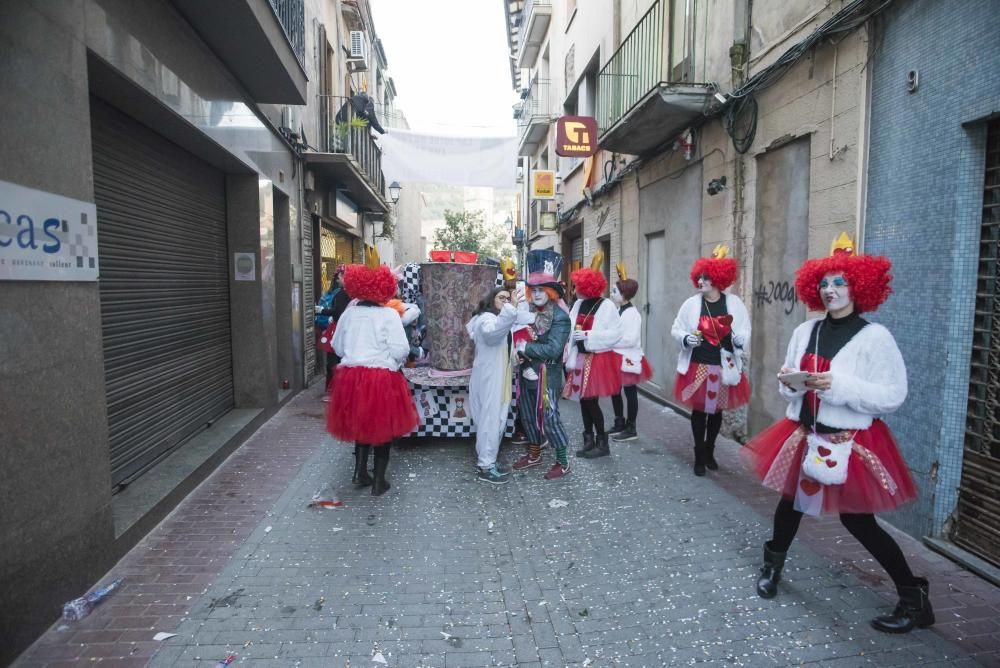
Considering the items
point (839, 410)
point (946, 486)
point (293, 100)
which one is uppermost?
point (293, 100)

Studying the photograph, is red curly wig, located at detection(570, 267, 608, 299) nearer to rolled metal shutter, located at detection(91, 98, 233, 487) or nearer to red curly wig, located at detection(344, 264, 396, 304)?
red curly wig, located at detection(344, 264, 396, 304)

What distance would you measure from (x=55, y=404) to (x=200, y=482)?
7.52 feet

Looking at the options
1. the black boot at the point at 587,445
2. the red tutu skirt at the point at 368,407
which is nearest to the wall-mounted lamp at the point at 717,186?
the black boot at the point at 587,445

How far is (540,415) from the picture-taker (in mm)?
5180

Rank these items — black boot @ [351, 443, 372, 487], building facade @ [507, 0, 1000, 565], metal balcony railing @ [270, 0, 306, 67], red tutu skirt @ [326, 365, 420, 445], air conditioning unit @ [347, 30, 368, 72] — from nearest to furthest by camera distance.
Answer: building facade @ [507, 0, 1000, 565] < red tutu skirt @ [326, 365, 420, 445] < black boot @ [351, 443, 372, 487] < metal balcony railing @ [270, 0, 306, 67] < air conditioning unit @ [347, 30, 368, 72]

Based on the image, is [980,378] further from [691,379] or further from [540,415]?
[540,415]

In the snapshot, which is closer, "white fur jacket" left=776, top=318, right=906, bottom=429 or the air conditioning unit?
"white fur jacket" left=776, top=318, right=906, bottom=429

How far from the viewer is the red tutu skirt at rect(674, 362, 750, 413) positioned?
16.2 ft

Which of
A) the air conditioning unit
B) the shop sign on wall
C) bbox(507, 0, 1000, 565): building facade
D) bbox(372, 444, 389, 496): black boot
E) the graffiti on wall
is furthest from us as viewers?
the air conditioning unit

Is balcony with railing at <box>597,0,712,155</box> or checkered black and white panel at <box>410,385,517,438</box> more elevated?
balcony with railing at <box>597,0,712,155</box>

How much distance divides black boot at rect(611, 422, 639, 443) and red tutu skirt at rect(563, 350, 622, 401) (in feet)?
2.91

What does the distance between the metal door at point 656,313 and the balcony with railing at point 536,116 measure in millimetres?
8861

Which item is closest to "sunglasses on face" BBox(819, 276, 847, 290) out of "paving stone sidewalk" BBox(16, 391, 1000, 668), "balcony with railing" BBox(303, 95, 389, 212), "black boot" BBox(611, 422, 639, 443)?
"paving stone sidewalk" BBox(16, 391, 1000, 668)

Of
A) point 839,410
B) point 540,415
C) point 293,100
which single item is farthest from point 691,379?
point 293,100
